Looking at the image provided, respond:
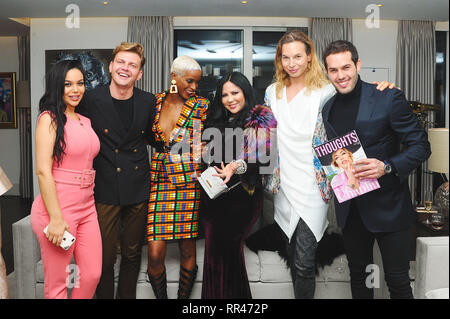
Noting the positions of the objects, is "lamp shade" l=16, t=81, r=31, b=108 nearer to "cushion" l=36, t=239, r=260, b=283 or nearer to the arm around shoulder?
"cushion" l=36, t=239, r=260, b=283

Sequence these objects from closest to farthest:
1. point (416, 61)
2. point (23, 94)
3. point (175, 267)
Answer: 1. point (175, 267)
2. point (416, 61)
3. point (23, 94)

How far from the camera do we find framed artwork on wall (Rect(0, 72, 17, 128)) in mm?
7148

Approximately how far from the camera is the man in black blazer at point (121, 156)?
2066mm

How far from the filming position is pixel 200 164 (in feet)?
7.39

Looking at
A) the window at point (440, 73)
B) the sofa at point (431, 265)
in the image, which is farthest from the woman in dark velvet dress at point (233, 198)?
the window at point (440, 73)

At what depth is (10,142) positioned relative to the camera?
24.0 ft

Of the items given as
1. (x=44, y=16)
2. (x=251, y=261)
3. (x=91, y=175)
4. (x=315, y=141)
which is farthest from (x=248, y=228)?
(x=44, y=16)

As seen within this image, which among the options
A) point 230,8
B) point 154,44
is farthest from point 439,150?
point 154,44

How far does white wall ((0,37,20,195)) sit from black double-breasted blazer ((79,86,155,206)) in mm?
5999

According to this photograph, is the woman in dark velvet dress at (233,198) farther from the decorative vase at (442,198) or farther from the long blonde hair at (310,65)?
the decorative vase at (442,198)

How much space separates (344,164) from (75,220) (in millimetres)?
1302

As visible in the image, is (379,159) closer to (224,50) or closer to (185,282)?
(185,282)

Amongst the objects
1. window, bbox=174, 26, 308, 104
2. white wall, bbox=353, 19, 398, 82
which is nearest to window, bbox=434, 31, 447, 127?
white wall, bbox=353, 19, 398, 82
